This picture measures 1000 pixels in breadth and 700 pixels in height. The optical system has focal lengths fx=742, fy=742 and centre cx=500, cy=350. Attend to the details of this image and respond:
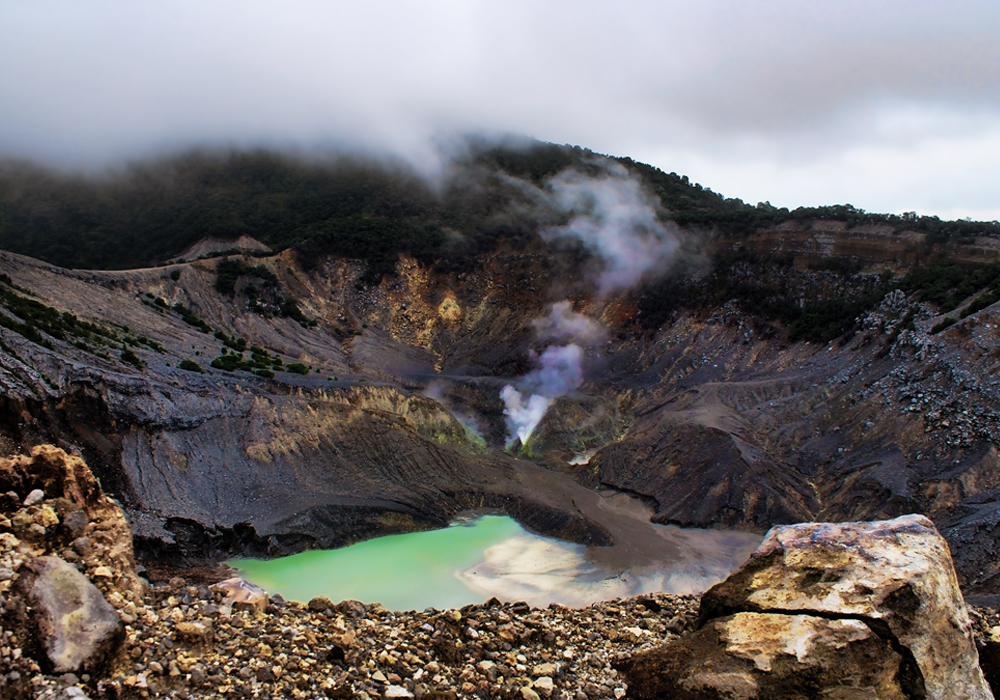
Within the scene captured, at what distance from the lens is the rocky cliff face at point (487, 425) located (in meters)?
31.1

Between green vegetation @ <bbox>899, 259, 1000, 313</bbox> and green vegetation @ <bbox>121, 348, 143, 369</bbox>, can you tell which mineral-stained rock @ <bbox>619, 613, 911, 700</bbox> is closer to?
green vegetation @ <bbox>121, 348, 143, 369</bbox>

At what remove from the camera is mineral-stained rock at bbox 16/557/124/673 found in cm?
880

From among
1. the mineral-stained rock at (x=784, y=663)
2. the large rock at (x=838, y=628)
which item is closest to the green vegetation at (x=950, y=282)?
the large rock at (x=838, y=628)

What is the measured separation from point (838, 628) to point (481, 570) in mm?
22716

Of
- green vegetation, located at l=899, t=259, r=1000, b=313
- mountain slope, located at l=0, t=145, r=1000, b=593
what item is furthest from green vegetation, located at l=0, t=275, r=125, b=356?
green vegetation, located at l=899, t=259, r=1000, b=313

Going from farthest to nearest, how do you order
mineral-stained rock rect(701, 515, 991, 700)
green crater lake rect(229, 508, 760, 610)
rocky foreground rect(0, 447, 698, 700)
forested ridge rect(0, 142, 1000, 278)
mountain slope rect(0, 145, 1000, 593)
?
forested ridge rect(0, 142, 1000, 278) → mountain slope rect(0, 145, 1000, 593) → green crater lake rect(229, 508, 760, 610) → mineral-stained rock rect(701, 515, 991, 700) → rocky foreground rect(0, 447, 698, 700)

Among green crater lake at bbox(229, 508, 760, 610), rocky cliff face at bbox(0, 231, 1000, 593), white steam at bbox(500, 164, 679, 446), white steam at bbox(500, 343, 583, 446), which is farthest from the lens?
white steam at bbox(500, 164, 679, 446)

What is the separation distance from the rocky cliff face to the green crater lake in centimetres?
147

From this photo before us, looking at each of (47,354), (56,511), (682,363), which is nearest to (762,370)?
(682,363)

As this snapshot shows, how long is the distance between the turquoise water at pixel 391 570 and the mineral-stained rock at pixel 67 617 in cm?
1697

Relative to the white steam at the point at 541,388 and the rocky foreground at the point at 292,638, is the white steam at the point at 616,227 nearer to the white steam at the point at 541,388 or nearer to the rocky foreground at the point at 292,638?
the white steam at the point at 541,388

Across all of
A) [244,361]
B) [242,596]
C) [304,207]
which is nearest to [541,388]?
[244,361]

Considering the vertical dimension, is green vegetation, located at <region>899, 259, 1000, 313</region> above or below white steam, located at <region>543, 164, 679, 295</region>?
below

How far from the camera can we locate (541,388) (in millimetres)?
63312
